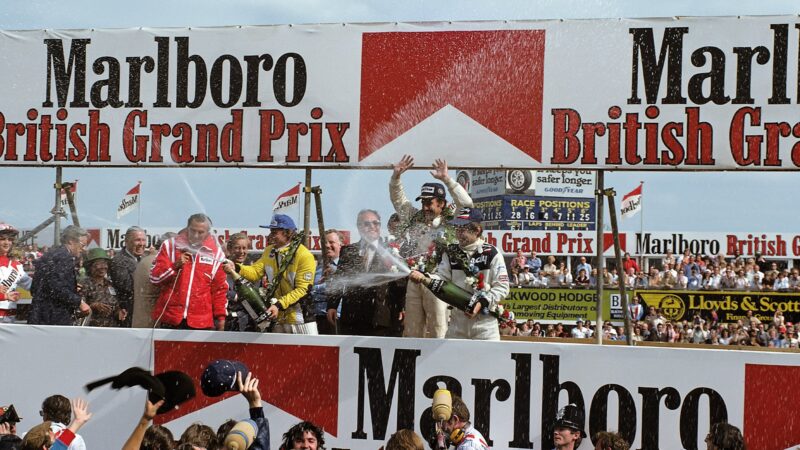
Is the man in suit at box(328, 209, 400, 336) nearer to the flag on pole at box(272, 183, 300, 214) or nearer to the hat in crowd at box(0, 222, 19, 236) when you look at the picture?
the flag on pole at box(272, 183, 300, 214)

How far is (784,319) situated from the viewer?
13.8 meters

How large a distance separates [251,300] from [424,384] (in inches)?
57.0

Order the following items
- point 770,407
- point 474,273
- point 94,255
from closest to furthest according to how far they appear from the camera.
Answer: point 770,407
point 474,273
point 94,255

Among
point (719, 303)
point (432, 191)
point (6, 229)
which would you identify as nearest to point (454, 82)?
point (432, 191)

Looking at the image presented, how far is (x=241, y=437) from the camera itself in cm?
476

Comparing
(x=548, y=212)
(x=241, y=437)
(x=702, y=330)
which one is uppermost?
(x=548, y=212)

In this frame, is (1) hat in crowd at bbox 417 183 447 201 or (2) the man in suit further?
(2) the man in suit

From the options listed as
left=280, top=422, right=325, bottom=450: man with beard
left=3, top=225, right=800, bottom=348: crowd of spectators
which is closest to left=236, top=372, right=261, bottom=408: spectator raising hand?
Result: left=280, top=422, right=325, bottom=450: man with beard

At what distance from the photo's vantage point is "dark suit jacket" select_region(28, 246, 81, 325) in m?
8.39

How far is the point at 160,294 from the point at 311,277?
124 centimetres

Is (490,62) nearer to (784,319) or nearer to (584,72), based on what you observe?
(584,72)

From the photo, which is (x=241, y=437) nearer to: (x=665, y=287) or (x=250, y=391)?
(x=250, y=391)

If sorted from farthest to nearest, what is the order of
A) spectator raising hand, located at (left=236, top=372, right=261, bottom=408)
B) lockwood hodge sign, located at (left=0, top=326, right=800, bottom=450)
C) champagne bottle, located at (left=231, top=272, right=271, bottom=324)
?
champagne bottle, located at (left=231, top=272, right=271, bottom=324) → lockwood hodge sign, located at (left=0, top=326, right=800, bottom=450) → spectator raising hand, located at (left=236, top=372, right=261, bottom=408)

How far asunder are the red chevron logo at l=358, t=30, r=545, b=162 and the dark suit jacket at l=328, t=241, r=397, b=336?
869mm
